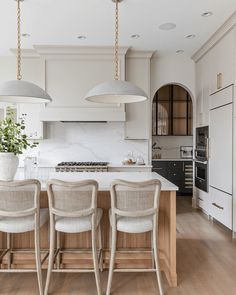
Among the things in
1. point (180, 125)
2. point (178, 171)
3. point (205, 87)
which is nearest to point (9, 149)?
point (205, 87)

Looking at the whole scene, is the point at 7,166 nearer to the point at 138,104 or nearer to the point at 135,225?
the point at 135,225

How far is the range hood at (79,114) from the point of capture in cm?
502

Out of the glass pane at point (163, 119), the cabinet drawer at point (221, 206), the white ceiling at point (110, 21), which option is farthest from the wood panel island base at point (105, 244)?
the glass pane at point (163, 119)

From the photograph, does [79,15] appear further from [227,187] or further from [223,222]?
[223,222]

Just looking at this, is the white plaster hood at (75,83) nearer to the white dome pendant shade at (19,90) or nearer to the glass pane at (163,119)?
the glass pane at (163,119)

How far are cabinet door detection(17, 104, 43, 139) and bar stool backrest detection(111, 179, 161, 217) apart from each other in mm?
3171

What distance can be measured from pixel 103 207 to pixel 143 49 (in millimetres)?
3214

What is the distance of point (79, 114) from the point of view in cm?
504

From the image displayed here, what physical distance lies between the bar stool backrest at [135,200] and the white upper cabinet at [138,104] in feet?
9.61

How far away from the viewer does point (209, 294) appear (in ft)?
8.04

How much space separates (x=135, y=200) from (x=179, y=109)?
4862mm

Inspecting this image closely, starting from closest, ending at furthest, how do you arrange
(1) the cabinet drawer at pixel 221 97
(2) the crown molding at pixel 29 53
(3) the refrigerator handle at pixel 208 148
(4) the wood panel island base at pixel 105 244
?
(4) the wood panel island base at pixel 105 244, (1) the cabinet drawer at pixel 221 97, (3) the refrigerator handle at pixel 208 148, (2) the crown molding at pixel 29 53

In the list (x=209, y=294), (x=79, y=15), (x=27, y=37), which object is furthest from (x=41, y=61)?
(x=209, y=294)

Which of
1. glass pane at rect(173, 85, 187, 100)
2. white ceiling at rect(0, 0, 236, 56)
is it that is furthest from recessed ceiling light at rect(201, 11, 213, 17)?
glass pane at rect(173, 85, 187, 100)
